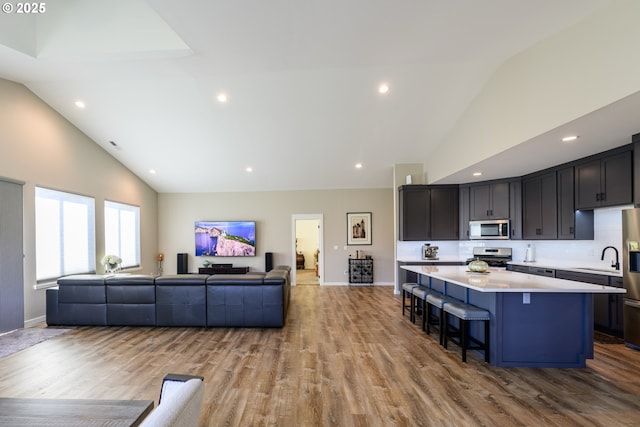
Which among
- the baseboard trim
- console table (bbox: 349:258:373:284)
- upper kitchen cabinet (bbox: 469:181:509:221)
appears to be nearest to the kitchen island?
upper kitchen cabinet (bbox: 469:181:509:221)

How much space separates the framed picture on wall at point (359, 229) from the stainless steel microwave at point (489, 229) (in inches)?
105

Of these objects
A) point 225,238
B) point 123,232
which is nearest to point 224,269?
point 225,238

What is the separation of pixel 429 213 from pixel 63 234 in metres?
7.62

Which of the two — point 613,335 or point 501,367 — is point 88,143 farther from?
point 613,335

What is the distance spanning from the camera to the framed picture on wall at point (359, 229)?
791 cm

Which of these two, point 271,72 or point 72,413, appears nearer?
point 72,413

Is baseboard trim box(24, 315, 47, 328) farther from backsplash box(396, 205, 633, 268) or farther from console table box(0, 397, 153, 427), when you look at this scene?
backsplash box(396, 205, 633, 268)

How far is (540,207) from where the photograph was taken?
16.5ft

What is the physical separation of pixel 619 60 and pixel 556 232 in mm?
3309

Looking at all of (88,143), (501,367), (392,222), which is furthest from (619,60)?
(88,143)

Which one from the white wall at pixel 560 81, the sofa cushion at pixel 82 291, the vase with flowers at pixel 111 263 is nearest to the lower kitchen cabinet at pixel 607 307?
the white wall at pixel 560 81

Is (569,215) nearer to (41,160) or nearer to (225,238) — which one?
(225,238)

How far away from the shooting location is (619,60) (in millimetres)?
2301

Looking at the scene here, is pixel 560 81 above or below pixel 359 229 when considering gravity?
above
